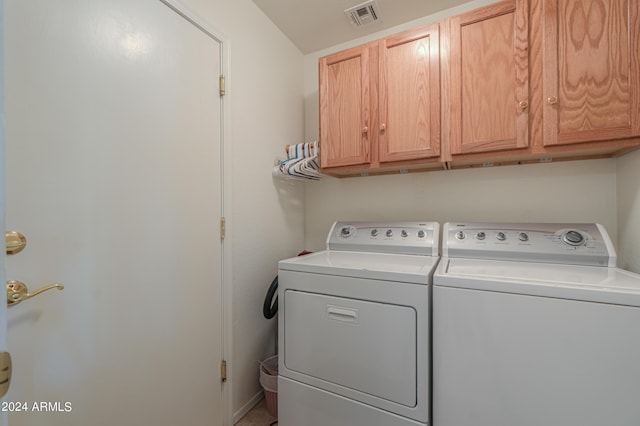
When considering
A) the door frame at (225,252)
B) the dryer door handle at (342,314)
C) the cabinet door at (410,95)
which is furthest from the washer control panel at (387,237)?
the door frame at (225,252)

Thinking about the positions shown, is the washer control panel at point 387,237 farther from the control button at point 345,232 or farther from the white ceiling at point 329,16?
the white ceiling at point 329,16

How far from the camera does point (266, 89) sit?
1.89m

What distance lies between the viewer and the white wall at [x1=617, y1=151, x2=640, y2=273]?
3.98ft

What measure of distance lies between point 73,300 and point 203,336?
0.65m

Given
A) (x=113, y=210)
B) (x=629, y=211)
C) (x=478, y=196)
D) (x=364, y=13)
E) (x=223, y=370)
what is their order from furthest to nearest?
1. (x=364, y=13)
2. (x=478, y=196)
3. (x=223, y=370)
4. (x=629, y=211)
5. (x=113, y=210)

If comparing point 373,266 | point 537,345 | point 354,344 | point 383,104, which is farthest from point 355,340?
point 383,104

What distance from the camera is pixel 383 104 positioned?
1643 millimetres

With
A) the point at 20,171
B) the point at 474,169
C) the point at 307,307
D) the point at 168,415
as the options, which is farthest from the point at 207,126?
the point at 474,169

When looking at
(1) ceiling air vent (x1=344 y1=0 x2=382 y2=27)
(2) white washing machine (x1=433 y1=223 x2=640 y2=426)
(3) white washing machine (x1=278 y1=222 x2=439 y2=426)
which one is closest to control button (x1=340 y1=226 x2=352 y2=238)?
(3) white washing machine (x1=278 y1=222 x2=439 y2=426)

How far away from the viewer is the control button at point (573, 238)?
123 cm

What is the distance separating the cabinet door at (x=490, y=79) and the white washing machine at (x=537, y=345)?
684 millimetres

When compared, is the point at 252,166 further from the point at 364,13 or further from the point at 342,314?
the point at 364,13

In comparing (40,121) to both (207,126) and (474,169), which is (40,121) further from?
(474,169)

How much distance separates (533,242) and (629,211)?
49 cm
